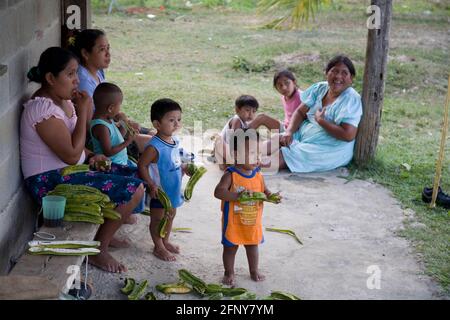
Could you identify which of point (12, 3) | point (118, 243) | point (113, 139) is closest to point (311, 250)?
point (118, 243)

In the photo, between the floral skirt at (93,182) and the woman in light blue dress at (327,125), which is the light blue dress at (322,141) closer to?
the woman in light blue dress at (327,125)

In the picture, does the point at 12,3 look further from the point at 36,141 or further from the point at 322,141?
the point at 322,141

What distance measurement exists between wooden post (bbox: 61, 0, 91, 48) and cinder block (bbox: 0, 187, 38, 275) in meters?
1.96

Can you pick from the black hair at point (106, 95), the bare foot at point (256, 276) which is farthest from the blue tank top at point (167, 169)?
the bare foot at point (256, 276)

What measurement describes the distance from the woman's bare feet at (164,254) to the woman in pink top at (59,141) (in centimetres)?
39

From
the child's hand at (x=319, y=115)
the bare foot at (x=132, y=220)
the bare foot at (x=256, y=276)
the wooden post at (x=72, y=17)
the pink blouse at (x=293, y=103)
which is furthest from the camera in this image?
the pink blouse at (x=293, y=103)

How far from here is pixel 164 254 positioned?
5.40 metres

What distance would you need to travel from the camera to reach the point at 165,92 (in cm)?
1079

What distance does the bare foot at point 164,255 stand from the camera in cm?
539

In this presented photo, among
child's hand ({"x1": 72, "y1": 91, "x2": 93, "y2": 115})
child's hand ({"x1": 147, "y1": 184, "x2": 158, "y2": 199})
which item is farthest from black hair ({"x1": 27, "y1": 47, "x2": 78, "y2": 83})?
→ child's hand ({"x1": 147, "y1": 184, "x2": 158, "y2": 199})

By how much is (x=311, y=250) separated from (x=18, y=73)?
104 inches

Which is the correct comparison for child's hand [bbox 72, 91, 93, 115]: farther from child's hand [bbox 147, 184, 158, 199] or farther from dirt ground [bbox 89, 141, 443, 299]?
dirt ground [bbox 89, 141, 443, 299]
